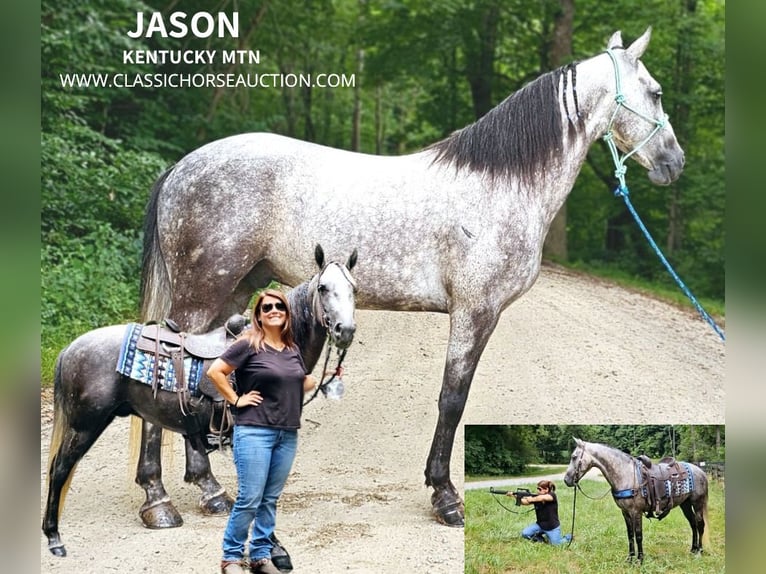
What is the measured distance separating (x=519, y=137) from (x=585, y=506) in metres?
1.71

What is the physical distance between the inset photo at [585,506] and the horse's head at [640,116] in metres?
1.32

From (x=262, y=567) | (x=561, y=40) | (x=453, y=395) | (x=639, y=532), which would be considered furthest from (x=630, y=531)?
(x=561, y=40)

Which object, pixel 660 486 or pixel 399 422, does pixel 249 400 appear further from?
pixel 660 486

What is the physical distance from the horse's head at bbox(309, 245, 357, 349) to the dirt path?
1.11 m

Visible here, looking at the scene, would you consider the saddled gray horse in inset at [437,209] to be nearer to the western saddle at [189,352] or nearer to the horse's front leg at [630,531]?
the western saddle at [189,352]

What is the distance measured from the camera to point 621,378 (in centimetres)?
548

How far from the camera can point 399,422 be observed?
495 centimetres

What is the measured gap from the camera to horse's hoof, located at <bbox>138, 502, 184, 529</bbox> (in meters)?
3.94

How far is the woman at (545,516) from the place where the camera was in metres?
3.93

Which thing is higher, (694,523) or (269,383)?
(269,383)

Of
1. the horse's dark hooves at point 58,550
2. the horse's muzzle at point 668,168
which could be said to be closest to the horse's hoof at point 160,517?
the horse's dark hooves at point 58,550

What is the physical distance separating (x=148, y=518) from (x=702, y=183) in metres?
7.22

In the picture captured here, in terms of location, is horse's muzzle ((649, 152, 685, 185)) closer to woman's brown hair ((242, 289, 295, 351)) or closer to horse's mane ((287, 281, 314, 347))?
horse's mane ((287, 281, 314, 347))
